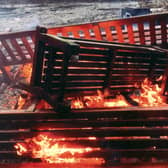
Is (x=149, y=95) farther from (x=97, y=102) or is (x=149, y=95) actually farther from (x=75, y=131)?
(x=75, y=131)

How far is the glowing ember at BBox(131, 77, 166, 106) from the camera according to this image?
4.88 m

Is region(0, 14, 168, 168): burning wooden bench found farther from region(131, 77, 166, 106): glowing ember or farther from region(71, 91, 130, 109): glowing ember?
region(131, 77, 166, 106): glowing ember

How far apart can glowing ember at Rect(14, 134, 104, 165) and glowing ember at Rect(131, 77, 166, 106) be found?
1902mm

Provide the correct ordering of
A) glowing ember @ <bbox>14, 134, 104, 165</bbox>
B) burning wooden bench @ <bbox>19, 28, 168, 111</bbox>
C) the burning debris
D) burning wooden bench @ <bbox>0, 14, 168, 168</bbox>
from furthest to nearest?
the burning debris → burning wooden bench @ <bbox>19, 28, 168, 111</bbox> → glowing ember @ <bbox>14, 134, 104, 165</bbox> → burning wooden bench @ <bbox>0, 14, 168, 168</bbox>

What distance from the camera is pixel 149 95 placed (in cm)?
510

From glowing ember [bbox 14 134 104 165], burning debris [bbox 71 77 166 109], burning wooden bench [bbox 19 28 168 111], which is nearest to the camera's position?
glowing ember [bbox 14 134 104 165]

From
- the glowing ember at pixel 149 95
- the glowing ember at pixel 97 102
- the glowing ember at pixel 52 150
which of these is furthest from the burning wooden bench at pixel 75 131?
the glowing ember at pixel 149 95

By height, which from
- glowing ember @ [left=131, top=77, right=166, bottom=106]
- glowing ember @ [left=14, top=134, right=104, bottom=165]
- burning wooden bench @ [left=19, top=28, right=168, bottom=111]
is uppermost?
burning wooden bench @ [left=19, top=28, right=168, bottom=111]

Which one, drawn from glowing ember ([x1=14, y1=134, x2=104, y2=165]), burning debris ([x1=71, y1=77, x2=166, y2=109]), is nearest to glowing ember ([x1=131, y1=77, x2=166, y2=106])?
burning debris ([x1=71, y1=77, x2=166, y2=109])

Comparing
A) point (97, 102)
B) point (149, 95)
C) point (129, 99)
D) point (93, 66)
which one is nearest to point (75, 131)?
point (97, 102)

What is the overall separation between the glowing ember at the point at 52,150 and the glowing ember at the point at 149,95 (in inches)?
74.9

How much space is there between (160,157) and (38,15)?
360 inches

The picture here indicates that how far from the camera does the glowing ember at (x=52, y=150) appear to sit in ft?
12.3

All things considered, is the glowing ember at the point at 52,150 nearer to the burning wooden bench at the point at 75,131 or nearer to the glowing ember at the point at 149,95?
the burning wooden bench at the point at 75,131
